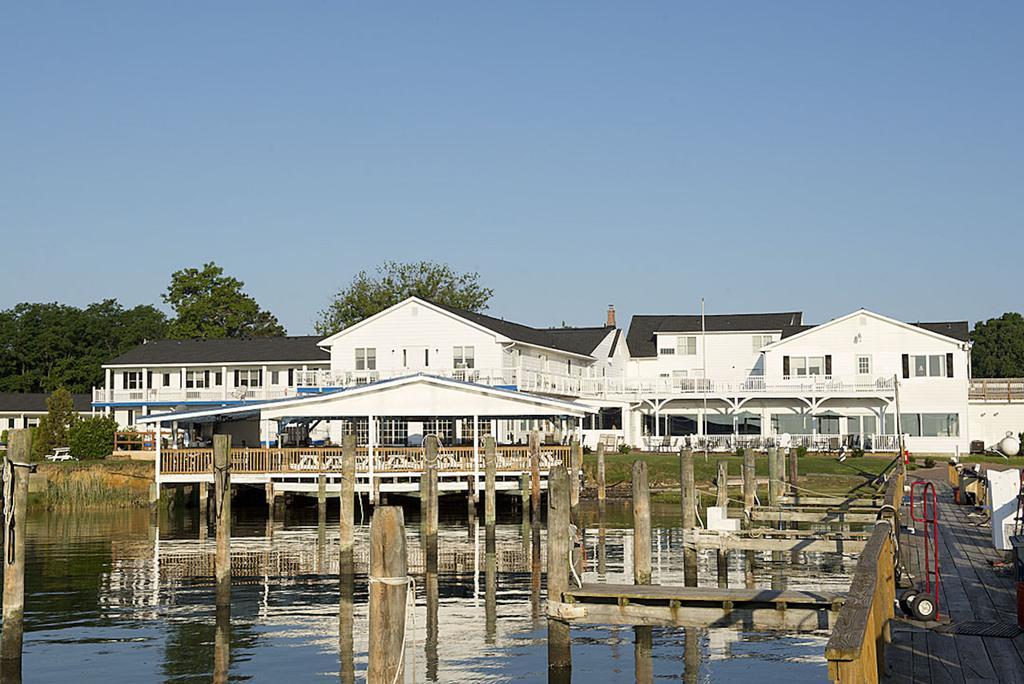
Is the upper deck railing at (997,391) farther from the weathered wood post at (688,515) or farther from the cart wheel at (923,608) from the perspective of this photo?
the cart wheel at (923,608)

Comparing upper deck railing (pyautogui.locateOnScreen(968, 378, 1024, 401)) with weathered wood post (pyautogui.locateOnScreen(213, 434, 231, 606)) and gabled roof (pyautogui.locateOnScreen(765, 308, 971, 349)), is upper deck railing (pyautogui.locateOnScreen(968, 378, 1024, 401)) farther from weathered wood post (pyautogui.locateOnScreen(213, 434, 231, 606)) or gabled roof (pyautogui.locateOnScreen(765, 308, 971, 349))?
weathered wood post (pyautogui.locateOnScreen(213, 434, 231, 606))

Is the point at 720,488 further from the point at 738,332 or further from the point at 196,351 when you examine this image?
the point at 196,351

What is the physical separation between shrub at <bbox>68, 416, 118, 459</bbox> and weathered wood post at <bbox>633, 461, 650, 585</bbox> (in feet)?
159

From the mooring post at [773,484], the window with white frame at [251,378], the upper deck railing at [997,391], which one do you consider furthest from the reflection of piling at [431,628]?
the window with white frame at [251,378]

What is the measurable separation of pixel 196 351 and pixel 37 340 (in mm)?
38544

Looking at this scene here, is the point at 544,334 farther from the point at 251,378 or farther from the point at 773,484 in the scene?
the point at 773,484

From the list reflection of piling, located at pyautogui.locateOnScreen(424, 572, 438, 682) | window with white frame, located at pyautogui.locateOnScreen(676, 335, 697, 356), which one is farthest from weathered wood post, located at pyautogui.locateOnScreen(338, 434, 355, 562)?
window with white frame, located at pyautogui.locateOnScreen(676, 335, 697, 356)

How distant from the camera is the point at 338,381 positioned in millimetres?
62594

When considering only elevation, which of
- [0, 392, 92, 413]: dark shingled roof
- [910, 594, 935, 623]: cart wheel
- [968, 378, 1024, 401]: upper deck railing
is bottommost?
[910, 594, 935, 623]: cart wheel

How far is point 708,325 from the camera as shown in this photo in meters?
76.6

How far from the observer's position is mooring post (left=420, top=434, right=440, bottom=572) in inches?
1188

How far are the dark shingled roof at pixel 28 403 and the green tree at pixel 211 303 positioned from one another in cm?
1219

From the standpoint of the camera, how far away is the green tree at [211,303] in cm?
10206

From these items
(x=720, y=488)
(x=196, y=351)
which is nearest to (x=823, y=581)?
(x=720, y=488)
